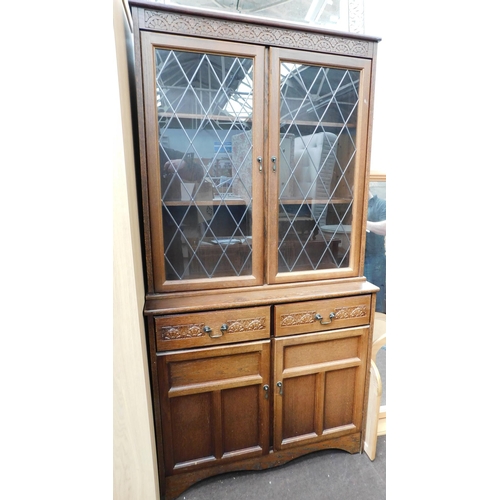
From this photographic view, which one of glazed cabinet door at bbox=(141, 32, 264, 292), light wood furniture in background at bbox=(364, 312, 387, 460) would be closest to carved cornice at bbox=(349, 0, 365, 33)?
glazed cabinet door at bbox=(141, 32, 264, 292)

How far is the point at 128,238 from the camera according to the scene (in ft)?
2.99

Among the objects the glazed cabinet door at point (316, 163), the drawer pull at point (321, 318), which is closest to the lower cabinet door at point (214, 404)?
the drawer pull at point (321, 318)

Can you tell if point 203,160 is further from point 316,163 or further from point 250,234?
point 316,163

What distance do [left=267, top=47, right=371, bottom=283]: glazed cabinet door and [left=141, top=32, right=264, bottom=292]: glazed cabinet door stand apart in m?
0.08

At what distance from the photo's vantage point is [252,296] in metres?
1.24

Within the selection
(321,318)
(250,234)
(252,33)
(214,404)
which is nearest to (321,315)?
(321,318)

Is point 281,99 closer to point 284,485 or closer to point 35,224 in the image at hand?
point 35,224

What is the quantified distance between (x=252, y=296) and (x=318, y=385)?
20.6 inches

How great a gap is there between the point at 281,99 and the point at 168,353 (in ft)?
3.60

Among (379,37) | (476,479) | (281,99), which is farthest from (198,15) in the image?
(476,479)

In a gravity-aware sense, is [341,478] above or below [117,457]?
below

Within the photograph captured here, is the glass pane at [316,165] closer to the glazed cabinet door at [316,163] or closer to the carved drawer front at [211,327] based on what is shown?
the glazed cabinet door at [316,163]

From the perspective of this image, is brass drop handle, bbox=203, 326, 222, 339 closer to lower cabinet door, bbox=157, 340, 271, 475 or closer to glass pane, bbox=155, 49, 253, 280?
lower cabinet door, bbox=157, 340, 271, 475

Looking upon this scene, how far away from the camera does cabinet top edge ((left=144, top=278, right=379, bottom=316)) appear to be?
1.16 m
